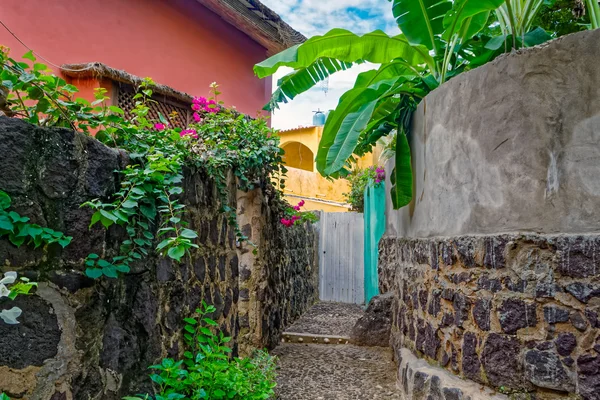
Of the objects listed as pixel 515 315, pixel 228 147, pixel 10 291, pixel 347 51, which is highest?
pixel 347 51

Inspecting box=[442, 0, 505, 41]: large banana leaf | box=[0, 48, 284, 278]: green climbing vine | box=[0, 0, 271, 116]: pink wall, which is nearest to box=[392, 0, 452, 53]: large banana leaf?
box=[442, 0, 505, 41]: large banana leaf

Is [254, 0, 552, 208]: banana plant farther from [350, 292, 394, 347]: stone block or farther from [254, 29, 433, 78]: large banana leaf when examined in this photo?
[350, 292, 394, 347]: stone block

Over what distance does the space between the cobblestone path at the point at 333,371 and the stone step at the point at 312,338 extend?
0.09 metres

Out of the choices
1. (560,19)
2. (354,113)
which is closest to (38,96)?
(354,113)

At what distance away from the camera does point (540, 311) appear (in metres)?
2.65

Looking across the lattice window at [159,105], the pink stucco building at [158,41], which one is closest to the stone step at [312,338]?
the lattice window at [159,105]

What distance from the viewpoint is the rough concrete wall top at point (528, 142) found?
2.59m

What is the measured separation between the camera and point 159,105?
6109 mm

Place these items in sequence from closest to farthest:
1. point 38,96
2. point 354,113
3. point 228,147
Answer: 1. point 38,96
2. point 228,147
3. point 354,113

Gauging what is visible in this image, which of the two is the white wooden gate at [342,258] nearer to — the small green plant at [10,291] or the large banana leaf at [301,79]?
the large banana leaf at [301,79]

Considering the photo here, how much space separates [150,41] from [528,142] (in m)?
5.43

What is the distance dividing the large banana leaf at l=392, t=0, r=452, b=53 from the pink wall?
378 centimetres

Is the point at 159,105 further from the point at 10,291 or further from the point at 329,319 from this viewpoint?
the point at 10,291

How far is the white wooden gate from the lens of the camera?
35.3ft
